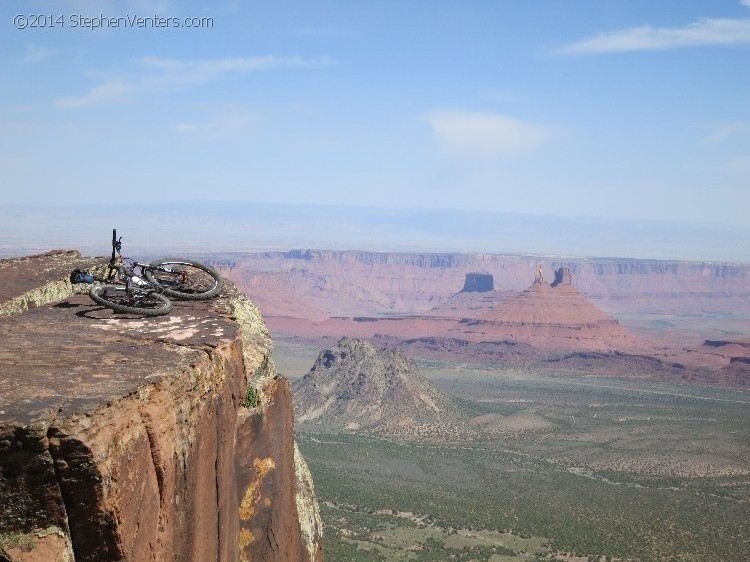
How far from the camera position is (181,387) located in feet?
21.4

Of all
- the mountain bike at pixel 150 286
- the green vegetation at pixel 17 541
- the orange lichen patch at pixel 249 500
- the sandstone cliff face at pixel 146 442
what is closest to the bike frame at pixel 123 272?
the mountain bike at pixel 150 286

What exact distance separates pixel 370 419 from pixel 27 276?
233 feet

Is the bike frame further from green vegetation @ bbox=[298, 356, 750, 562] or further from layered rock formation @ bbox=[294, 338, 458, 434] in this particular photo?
layered rock formation @ bbox=[294, 338, 458, 434]

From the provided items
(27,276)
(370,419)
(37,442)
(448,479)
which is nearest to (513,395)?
(370,419)

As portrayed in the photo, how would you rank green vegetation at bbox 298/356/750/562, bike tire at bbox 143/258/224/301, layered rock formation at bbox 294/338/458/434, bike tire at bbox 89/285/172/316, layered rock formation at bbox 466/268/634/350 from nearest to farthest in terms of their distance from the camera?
1. bike tire at bbox 89/285/172/316
2. bike tire at bbox 143/258/224/301
3. green vegetation at bbox 298/356/750/562
4. layered rock formation at bbox 294/338/458/434
5. layered rock formation at bbox 466/268/634/350

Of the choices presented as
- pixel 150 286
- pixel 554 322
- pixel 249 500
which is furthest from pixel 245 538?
pixel 554 322

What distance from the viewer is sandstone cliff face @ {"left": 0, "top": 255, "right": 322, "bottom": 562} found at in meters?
5.04

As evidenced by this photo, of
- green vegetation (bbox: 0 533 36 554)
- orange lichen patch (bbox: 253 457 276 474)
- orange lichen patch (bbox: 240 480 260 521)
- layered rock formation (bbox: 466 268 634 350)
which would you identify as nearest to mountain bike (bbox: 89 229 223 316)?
orange lichen patch (bbox: 253 457 276 474)

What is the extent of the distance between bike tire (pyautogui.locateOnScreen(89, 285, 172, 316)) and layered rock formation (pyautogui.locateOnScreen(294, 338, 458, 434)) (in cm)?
6863

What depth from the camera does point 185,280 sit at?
11.9 metres

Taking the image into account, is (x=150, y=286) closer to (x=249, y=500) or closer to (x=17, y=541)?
(x=249, y=500)

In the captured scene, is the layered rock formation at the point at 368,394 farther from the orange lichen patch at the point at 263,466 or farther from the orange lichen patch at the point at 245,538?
the orange lichen patch at the point at 245,538

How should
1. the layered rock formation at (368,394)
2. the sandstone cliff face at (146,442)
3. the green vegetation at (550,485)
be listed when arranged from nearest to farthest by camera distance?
the sandstone cliff face at (146,442)
the green vegetation at (550,485)
the layered rock formation at (368,394)

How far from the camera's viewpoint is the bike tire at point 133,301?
9.35 metres
